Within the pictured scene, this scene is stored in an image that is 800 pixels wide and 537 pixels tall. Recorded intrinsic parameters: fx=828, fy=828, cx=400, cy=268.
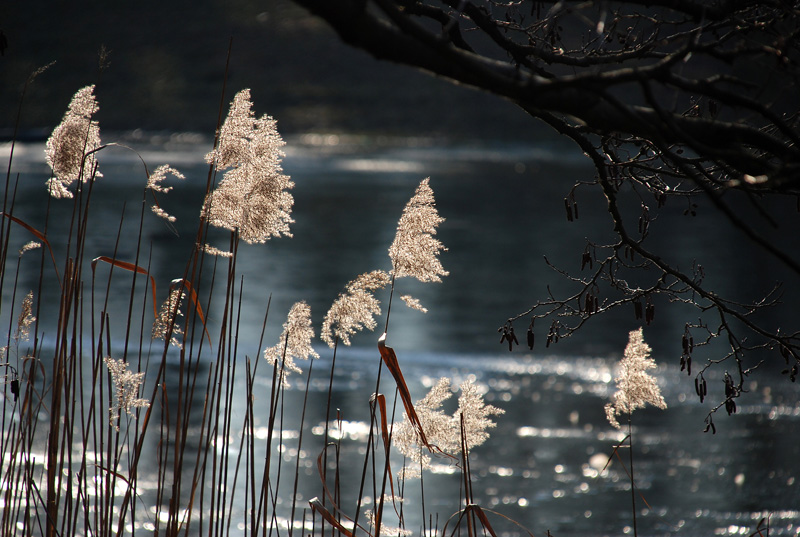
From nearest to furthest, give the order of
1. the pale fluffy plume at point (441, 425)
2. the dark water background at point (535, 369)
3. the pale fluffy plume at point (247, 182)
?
the pale fluffy plume at point (247, 182)
the pale fluffy plume at point (441, 425)
the dark water background at point (535, 369)

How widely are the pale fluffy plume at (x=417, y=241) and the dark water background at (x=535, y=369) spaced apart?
2418 mm

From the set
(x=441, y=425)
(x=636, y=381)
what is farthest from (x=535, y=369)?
(x=441, y=425)

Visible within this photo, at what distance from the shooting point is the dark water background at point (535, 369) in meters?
5.36

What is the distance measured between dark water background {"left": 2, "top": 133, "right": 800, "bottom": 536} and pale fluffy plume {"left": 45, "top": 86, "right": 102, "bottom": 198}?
3.09 meters

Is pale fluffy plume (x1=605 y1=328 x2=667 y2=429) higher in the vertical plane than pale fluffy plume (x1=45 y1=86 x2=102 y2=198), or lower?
lower

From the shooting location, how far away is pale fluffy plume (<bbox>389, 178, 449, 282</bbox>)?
219 centimetres

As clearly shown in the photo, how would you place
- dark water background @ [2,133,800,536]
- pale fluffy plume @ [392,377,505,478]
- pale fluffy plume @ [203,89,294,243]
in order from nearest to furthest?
pale fluffy plume @ [203,89,294,243]
pale fluffy plume @ [392,377,505,478]
dark water background @ [2,133,800,536]

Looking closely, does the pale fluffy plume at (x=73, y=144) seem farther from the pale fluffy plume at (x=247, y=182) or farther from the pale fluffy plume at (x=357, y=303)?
the pale fluffy plume at (x=357, y=303)

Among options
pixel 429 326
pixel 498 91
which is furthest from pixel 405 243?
pixel 429 326

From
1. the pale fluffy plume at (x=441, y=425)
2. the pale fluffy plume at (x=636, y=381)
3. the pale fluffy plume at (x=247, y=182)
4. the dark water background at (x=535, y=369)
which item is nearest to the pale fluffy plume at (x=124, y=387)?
the pale fluffy plume at (x=247, y=182)

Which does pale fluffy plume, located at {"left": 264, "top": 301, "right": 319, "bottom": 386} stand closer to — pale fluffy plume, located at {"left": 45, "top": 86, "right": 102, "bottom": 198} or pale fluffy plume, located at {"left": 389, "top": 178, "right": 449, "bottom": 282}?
pale fluffy plume, located at {"left": 389, "top": 178, "right": 449, "bottom": 282}

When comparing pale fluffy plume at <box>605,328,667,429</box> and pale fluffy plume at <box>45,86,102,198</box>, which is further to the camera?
pale fluffy plume at <box>605,328,667,429</box>

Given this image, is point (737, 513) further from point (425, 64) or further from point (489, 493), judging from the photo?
point (425, 64)

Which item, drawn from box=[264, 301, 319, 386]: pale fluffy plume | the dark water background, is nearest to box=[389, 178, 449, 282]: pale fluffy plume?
box=[264, 301, 319, 386]: pale fluffy plume
